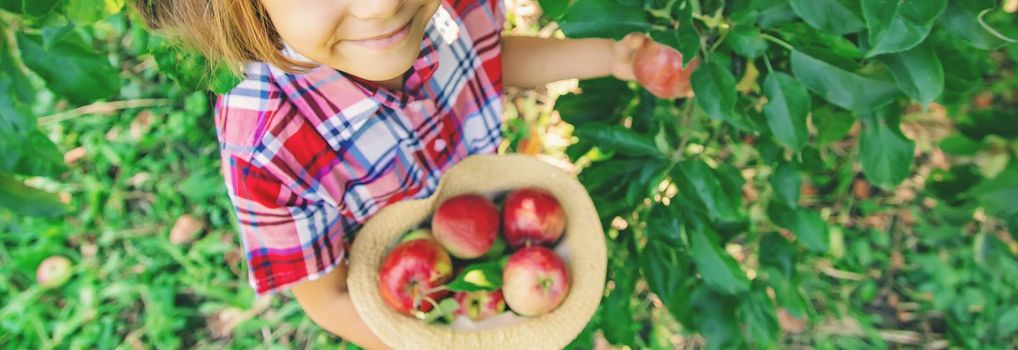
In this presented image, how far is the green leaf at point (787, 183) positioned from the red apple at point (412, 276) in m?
0.46

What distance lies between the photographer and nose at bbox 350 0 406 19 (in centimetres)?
59

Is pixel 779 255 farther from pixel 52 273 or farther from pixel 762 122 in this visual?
pixel 52 273

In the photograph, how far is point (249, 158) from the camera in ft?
2.40

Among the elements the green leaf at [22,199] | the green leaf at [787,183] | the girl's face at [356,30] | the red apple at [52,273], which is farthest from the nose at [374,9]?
the red apple at [52,273]

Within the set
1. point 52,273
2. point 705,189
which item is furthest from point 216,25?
point 52,273

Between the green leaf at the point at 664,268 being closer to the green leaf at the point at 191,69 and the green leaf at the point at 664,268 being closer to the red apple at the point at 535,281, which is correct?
the red apple at the point at 535,281

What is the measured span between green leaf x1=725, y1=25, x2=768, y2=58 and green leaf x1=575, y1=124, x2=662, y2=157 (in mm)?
204

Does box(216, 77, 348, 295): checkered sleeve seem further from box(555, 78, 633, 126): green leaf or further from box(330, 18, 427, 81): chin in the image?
box(555, 78, 633, 126): green leaf

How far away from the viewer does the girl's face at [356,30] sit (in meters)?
0.60

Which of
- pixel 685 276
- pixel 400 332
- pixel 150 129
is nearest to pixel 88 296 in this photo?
pixel 150 129

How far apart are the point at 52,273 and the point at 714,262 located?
4.60ft

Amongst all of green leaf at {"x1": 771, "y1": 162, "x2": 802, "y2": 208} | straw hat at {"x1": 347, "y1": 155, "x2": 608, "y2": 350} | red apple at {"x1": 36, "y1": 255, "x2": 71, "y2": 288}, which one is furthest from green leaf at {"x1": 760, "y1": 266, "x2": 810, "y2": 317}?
red apple at {"x1": 36, "y1": 255, "x2": 71, "y2": 288}

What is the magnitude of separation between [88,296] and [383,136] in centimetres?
105

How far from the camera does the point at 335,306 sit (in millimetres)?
977
